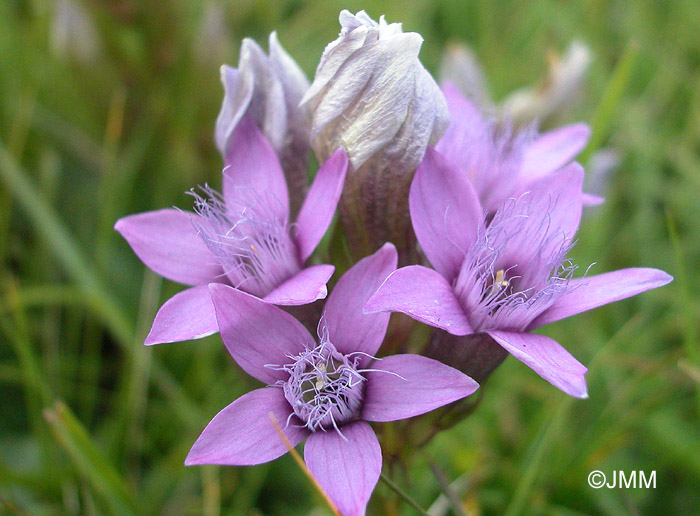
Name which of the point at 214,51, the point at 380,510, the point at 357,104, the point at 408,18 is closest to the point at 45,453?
the point at 380,510

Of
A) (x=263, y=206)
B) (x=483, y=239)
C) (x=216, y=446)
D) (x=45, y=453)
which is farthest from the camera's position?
(x=45, y=453)

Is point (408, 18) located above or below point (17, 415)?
above

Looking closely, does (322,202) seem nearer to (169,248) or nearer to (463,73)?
(169,248)

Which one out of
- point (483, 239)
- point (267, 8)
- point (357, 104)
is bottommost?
point (483, 239)

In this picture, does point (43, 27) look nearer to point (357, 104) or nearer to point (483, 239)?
point (357, 104)

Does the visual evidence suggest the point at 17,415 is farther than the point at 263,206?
Yes

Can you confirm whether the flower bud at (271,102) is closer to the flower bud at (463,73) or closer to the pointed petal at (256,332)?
the pointed petal at (256,332)

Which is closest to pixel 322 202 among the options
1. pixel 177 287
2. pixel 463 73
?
pixel 177 287
